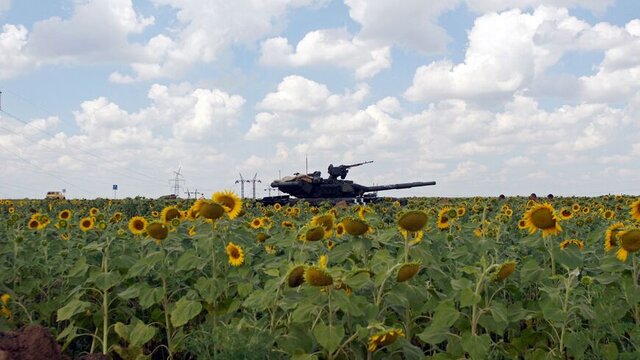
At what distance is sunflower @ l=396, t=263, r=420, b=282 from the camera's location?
150 inches

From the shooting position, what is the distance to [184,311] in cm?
472

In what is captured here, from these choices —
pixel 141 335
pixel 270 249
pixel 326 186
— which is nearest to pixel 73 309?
pixel 141 335

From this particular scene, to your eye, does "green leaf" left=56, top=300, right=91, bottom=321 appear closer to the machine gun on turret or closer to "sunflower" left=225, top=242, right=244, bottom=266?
"sunflower" left=225, top=242, right=244, bottom=266

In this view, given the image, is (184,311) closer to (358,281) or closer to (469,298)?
(358,281)

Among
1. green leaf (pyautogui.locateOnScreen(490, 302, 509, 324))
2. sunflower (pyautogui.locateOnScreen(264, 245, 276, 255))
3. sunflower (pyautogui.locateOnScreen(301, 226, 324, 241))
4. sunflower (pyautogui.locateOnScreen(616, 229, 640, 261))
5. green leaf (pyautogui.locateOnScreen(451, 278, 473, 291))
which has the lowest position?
green leaf (pyautogui.locateOnScreen(490, 302, 509, 324))

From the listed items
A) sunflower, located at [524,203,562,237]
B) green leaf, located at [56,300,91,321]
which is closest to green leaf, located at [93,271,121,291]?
green leaf, located at [56,300,91,321]

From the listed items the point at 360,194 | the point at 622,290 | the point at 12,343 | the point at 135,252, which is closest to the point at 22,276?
the point at 135,252

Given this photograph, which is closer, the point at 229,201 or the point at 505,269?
the point at 505,269

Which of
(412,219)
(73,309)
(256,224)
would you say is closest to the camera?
(412,219)

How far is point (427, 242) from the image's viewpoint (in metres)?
5.64

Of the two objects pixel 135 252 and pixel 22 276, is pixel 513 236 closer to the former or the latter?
pixel 135 252

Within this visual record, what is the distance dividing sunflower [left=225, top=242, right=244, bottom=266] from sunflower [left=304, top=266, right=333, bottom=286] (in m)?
1.51

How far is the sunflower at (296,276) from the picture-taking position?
12.9 ft

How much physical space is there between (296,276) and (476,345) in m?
1.14
